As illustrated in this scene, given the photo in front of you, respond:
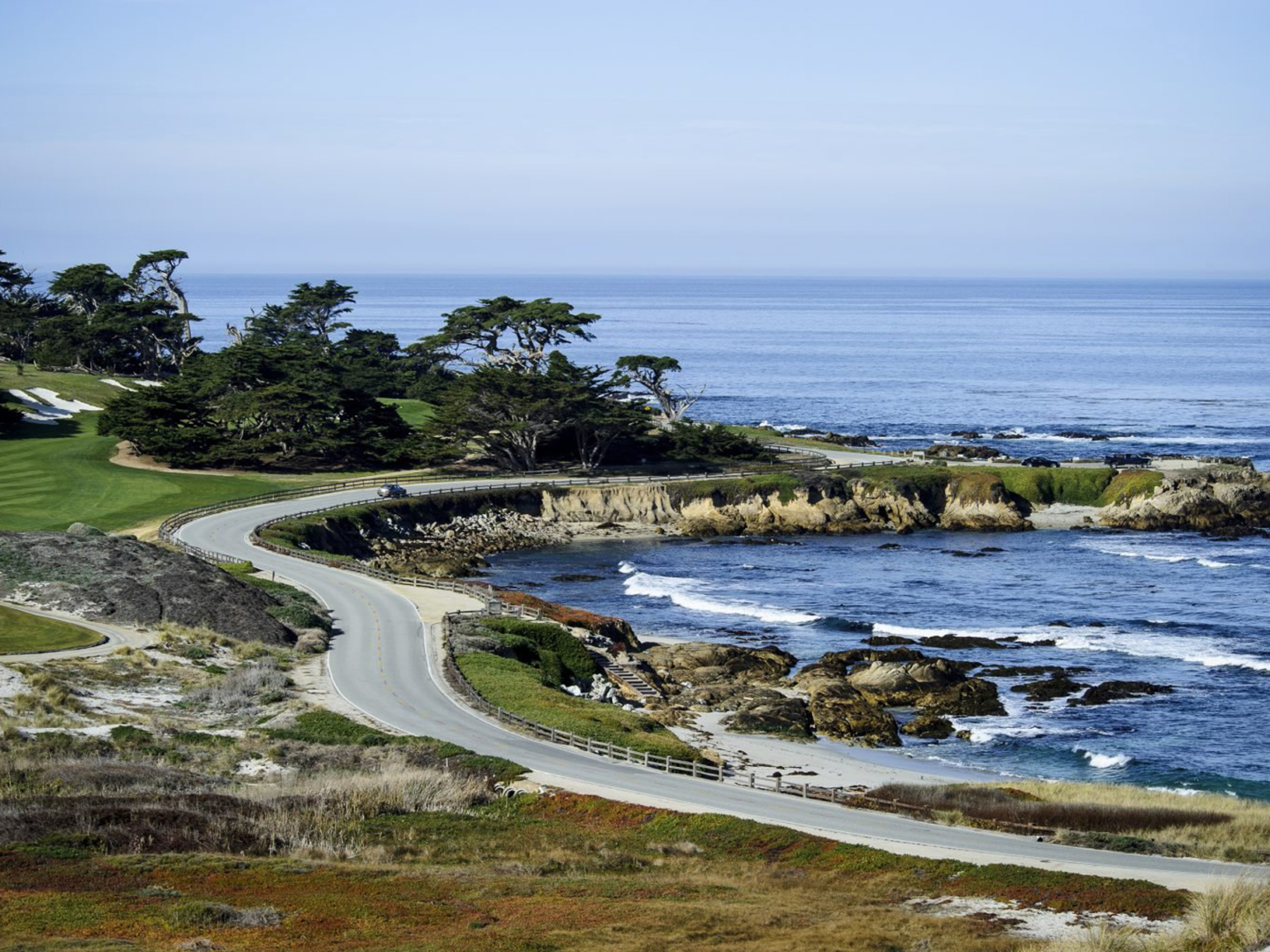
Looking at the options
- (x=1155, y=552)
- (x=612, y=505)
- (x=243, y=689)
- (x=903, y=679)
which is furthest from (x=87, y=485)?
(x=1155, y=552)

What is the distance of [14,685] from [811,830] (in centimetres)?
2303

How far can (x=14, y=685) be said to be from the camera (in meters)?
39.2

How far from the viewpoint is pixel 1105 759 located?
44125 mm

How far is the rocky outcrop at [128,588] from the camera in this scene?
50188 millimetres

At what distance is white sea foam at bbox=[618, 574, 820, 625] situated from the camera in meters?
65.1

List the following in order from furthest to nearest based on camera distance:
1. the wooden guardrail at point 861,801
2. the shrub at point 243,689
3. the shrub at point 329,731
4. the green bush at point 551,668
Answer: the green bush at point 551,668, the shrub at point 243,689, the shrub at point 329,731, the wooden guardrail at point 861,801

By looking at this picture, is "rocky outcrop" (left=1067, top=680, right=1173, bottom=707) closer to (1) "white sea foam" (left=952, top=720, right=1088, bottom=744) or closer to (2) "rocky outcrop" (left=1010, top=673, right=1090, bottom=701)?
(2) "rocky outcrop" (left=1010, top=673, right=1090, bottom=701)

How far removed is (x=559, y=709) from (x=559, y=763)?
19.0ft

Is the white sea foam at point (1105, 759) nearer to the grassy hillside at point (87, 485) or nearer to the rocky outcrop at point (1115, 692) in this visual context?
the rocky outcrop at point (1115, 692)

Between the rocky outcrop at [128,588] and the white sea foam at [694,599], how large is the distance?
22.0 metres

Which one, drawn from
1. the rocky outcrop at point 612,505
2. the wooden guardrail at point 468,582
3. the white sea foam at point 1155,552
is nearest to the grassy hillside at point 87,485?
the wooden guardrail at point 468,582

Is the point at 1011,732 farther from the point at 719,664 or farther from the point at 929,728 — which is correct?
the point at 719,664

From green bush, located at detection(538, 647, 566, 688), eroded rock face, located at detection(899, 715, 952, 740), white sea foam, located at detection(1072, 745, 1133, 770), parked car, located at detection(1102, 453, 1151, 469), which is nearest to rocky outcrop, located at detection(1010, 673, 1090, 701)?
eroded rock face, located at detection(899, 715, 952, 740)

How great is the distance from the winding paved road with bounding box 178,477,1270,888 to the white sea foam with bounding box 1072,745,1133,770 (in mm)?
13921
